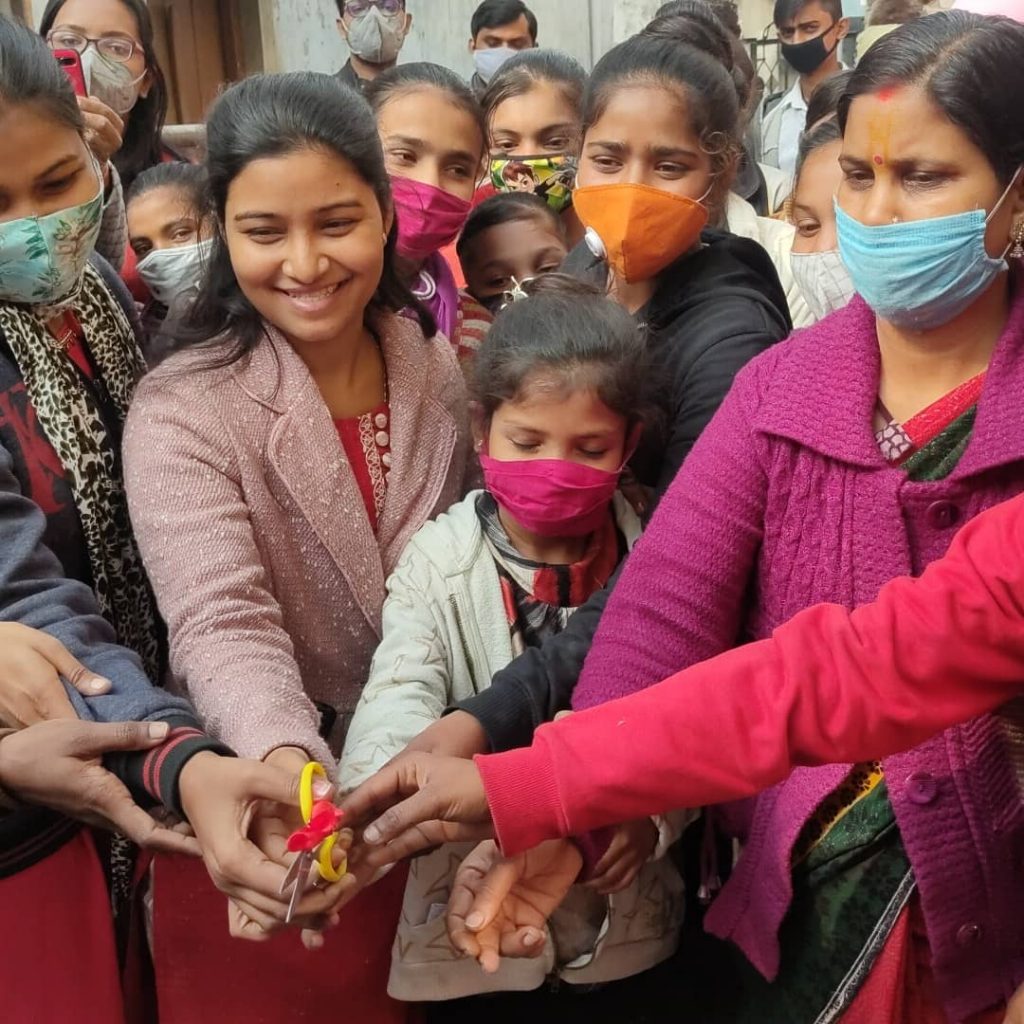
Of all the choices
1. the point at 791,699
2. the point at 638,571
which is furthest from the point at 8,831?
the point at 791,699

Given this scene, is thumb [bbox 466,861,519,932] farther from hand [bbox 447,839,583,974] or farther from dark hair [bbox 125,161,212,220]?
dark hair [bbox 125,161,212,220]

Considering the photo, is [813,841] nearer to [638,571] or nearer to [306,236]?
[638,571]

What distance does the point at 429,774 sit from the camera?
1587 mm

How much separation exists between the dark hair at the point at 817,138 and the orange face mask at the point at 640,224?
1.94 feet

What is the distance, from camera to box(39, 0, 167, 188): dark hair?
3420mm

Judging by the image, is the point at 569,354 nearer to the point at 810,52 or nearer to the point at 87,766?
the point at 87,766

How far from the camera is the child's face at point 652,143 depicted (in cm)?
238

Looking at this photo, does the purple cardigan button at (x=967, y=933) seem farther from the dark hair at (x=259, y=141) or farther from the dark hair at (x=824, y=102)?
the dark hair at (x=824, y=102)

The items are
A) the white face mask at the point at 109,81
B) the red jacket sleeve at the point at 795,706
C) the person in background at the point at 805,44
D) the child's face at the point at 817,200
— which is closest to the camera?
the red jacket sleeve at the point at 795,706

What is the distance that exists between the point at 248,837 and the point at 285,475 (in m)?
0.64

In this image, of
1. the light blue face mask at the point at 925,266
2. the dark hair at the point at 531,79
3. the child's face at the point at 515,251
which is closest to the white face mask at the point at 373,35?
the dark hair at the point at 531,79

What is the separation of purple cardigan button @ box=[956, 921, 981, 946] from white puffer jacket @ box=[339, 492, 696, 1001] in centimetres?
43

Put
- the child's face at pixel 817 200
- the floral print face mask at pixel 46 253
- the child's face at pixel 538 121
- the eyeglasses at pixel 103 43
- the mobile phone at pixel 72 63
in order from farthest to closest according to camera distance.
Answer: the child's face at pixel 538 121 → the eyeglasses at pixel 103 43 → the mobile phone at pixel 72 63 → the child's face at pixel 817 200 → the floral print face mask at pixel 46 253

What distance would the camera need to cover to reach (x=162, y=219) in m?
3.11
